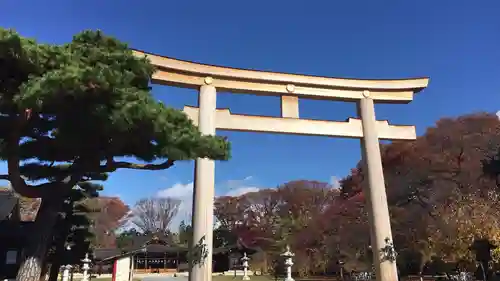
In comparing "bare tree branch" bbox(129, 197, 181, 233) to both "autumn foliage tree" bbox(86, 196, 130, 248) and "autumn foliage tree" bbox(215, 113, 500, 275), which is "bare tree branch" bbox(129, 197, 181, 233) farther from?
"autumn foliage tree" bbox(215, 113, 500, 275)

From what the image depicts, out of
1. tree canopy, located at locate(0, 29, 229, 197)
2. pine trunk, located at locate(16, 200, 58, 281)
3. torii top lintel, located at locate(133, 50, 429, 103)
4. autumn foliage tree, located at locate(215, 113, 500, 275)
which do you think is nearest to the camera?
tree canopy, located at locate(0, 29, 229, 197)

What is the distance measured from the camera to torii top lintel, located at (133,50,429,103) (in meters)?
10.2

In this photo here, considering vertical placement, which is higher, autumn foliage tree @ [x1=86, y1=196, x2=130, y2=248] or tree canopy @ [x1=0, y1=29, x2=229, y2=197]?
autumn foliage tree @ [x1=86, y1=196, x2=130, y2=248]

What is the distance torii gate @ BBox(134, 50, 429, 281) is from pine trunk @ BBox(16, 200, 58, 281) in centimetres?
361

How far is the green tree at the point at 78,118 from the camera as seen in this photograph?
531cm

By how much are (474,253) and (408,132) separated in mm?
4717

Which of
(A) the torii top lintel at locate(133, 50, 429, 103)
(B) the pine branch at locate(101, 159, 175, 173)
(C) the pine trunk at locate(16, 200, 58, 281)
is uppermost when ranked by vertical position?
(A) the torii top lintel at locate(133, 50, 429, 103)

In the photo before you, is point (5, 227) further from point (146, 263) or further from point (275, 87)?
point (146, 263)

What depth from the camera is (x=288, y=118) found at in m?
11.0

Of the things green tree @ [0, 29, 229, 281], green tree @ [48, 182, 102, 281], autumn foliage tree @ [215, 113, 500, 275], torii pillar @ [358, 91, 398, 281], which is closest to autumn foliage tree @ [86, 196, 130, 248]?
autumn foliage tree @ [215, 113, 500, 275]

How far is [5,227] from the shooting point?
535 inches

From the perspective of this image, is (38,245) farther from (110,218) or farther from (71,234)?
(110,218)

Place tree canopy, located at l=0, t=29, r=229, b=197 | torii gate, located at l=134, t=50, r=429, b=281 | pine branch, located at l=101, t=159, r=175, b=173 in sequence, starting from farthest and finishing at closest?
1. torii gate, located at l=134, t=50, r=429, b=281
2. pine branch, located at l=101, t=159, r=175, b=173
3. tree canopy, located at l=0, t=29, r=229, b=197

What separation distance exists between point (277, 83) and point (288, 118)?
1.04 m
